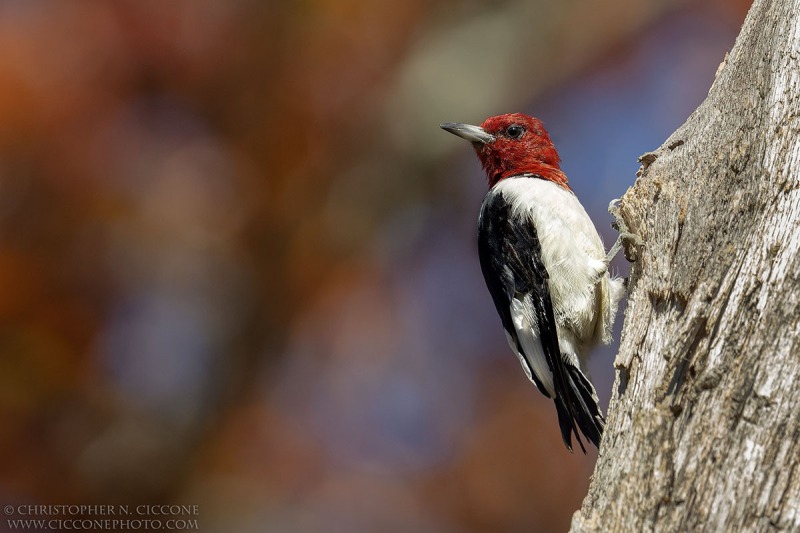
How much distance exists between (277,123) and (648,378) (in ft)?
13.5

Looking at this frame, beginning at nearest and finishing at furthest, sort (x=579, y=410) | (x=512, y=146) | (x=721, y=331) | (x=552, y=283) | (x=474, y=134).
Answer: (x=721, y=331), (x=579, y=410), (x=552, y=283), (x=512, y=146), (x=474, y=134)

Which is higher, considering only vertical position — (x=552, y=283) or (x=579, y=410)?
(x=552, y=283)

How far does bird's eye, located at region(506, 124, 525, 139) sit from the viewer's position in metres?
4.53

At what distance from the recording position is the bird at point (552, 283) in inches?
149

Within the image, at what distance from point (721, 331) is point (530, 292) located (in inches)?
72.8

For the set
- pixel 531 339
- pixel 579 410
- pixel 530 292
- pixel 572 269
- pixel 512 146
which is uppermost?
pixel 512 146

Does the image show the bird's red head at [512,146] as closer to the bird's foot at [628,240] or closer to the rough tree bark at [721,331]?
the bird's foot at [628,240]

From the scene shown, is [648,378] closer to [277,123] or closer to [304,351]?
[304,351]

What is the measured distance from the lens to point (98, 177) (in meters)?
5.31

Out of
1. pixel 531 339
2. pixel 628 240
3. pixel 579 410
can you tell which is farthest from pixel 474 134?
pixel 628 240

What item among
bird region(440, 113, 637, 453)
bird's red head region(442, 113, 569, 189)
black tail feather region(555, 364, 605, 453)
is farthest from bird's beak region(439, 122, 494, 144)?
black tail feather region(555, 364, 605, 453)

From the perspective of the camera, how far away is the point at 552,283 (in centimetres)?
391

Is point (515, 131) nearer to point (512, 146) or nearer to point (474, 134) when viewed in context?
point (512, 146)

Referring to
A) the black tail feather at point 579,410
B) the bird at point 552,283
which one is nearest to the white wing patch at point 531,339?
the bird at point 552,283
